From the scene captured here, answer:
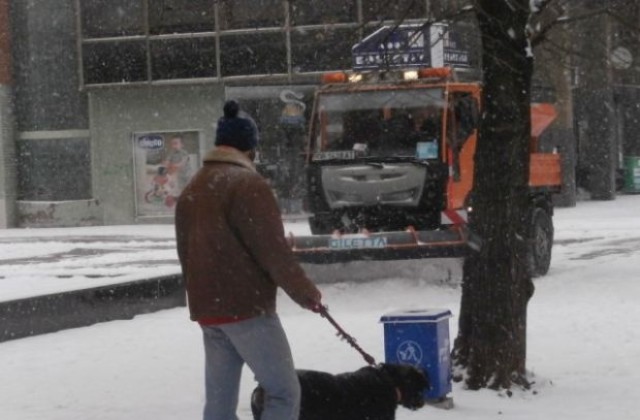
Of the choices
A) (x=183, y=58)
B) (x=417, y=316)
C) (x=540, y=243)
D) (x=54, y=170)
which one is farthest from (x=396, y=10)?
(x=54, y=170)

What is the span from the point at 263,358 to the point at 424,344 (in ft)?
7.17

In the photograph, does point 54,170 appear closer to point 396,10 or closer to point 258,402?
point 396,10

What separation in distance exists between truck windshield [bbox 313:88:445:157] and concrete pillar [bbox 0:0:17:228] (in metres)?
19.6

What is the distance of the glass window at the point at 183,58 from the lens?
30.2 metres

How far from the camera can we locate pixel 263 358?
17.1 feet

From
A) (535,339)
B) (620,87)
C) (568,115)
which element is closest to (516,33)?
(535,339)

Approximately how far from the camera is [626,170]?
41531 mm

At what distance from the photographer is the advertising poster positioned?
32.0 meters

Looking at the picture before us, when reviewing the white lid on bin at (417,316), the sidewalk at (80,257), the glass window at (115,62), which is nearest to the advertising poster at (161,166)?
the sidewalk at (80,257)

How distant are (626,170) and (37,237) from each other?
2275 cm

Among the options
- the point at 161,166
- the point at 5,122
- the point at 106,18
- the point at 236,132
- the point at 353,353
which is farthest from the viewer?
the point at 5,122

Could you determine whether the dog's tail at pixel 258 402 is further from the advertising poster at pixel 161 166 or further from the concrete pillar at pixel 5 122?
the concrete pillar at pixel 5 122

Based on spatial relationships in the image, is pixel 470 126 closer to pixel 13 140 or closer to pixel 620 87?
pixel 13 140

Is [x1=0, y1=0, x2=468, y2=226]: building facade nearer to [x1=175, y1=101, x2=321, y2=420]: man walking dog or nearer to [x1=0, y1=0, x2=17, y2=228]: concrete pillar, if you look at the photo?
[x1=0, y1=0, x2=17, y2=228]: concrete pillar
